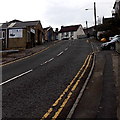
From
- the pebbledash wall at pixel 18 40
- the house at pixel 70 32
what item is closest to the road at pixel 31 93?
the pebbledash wall at pixel 18 40

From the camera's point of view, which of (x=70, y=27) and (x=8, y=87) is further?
(x=70, y=27)

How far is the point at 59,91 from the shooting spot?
30.1 ft

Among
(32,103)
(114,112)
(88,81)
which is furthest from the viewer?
(88,81)

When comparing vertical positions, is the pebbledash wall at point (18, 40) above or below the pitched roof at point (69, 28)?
below

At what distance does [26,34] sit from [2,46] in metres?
5.04

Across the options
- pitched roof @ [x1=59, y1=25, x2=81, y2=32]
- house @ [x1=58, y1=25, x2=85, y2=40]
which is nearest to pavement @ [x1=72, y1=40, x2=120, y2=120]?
house @ [x1=58, y1=25, x2=85, y2=40]

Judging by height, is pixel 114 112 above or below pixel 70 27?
below

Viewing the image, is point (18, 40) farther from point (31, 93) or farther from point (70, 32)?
point (70, 32)

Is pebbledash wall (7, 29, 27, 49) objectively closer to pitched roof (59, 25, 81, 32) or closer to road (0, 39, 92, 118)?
road (0, 39, 92, 118)

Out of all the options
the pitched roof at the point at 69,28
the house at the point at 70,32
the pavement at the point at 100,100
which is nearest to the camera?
the pavement at the point at 100,100

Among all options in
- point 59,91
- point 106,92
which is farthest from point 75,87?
point 106,92

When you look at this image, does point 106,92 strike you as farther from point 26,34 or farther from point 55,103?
point 26,34

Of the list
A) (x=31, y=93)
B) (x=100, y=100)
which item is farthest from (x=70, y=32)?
(x=100, y=100)

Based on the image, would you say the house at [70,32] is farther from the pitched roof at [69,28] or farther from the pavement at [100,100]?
the pavement at [100,100]
